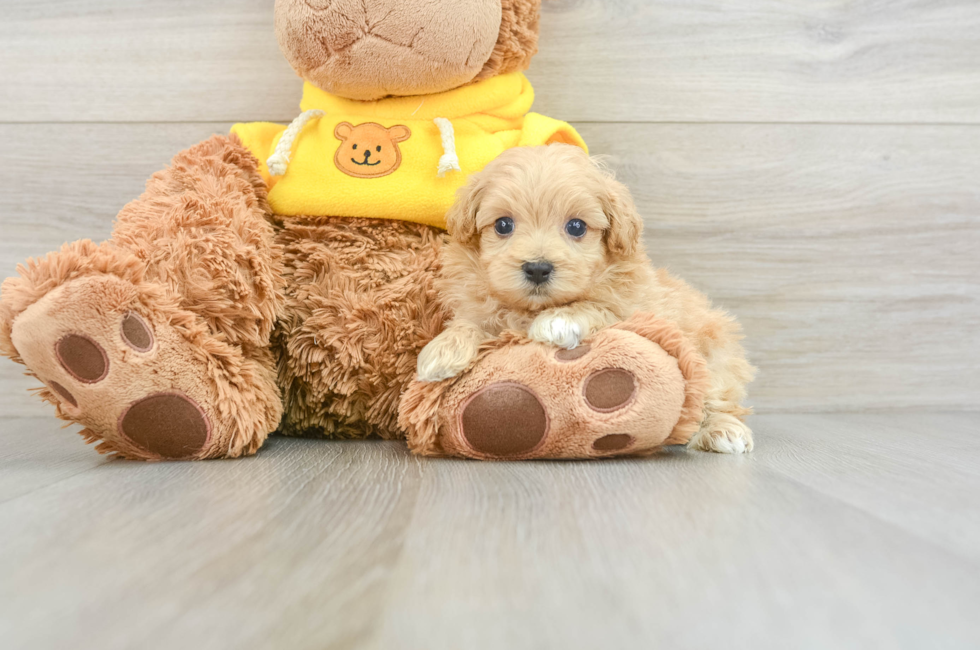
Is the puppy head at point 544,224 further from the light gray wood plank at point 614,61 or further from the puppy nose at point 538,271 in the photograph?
the light gray wood plank at point 614,61

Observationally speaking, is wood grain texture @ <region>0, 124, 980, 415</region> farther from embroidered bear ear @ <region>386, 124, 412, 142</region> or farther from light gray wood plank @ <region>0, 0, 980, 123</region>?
embroidered bear ear @ <region>386, 124, 412, 142</region>

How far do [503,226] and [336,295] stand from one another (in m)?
0.36

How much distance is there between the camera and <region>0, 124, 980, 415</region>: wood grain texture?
1.74 m

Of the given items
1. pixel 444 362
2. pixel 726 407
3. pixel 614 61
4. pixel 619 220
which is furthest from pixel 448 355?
pixel 614 61

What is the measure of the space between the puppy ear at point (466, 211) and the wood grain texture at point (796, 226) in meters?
0.65

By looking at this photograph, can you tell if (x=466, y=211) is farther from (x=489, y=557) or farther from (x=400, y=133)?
(x=489, y=557)

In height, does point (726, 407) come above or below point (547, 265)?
below

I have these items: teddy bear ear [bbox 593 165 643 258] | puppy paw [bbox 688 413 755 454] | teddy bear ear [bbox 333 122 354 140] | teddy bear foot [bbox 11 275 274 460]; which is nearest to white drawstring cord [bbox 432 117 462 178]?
teddy bear ear [bbox 333 122 354 140]

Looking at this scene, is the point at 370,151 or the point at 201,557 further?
the point at 370,151

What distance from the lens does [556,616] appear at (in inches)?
20.9

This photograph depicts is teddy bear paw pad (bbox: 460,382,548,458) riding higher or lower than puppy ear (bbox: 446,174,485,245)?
lower

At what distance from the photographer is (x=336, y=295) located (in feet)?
4.30

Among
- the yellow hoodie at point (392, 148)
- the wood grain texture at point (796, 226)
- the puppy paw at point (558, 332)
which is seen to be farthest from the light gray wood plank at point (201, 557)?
the wood grain texture at point (796, 226)

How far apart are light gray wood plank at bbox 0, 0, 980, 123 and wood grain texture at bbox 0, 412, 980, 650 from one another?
105 cm
